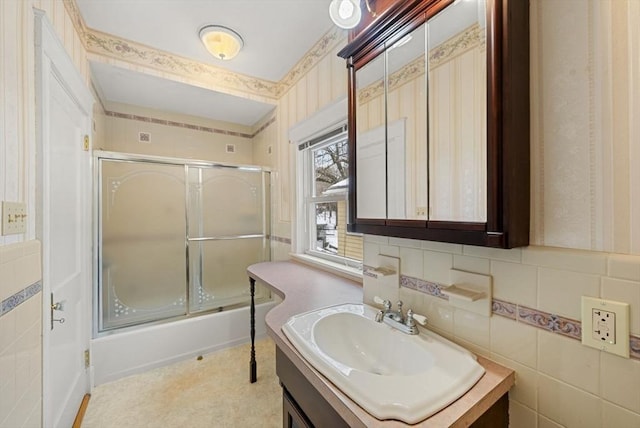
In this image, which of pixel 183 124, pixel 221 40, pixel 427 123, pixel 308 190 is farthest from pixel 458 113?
pixel 183 124

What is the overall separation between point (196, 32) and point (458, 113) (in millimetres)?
1976

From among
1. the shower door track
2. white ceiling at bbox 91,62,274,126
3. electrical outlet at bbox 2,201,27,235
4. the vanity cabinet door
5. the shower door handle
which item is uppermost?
white ceiling at bbox 91,62,274,126

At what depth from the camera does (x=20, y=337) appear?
94 cm

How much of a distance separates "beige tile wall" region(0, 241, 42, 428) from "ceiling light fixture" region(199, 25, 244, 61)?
1611 mm

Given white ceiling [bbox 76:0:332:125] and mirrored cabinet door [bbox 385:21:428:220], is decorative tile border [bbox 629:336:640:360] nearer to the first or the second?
mirrored cabinet door [bbox 385:21:428:220]

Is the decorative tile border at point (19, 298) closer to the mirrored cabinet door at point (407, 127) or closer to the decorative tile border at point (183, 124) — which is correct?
the mirrored cabinet door at point (407, 127)

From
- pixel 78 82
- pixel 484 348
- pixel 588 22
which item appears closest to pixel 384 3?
pixel 588 22

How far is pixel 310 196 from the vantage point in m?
2.40

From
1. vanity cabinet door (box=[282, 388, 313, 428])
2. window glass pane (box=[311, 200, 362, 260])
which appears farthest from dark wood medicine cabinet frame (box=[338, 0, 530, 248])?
window glass pane (box=[311, 200, 362, 260])

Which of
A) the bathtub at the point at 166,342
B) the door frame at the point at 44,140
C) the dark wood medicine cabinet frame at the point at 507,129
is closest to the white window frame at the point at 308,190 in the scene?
the bathtub at the point at 166,342

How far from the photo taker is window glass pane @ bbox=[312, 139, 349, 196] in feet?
6.64

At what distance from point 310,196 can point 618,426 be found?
2.07 m

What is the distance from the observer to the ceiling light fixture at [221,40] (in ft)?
5.98

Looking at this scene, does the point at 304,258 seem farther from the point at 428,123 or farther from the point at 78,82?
the point at 78,82
